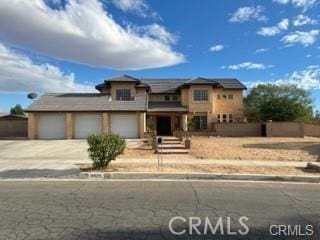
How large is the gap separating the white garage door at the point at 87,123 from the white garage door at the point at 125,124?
1.28 meters

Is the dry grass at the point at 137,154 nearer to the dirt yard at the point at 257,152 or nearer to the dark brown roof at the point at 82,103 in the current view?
the dirt yard at the point at 257,152

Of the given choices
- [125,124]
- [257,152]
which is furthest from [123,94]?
[257,152]

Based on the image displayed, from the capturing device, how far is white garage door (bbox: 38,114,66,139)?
114 ft

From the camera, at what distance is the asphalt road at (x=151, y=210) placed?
5602mm

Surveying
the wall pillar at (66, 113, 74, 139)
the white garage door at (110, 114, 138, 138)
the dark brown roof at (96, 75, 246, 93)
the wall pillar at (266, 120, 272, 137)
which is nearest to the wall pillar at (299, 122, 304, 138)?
the wall pillar at (266, 120, 272, 137)

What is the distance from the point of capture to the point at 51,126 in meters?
35.2

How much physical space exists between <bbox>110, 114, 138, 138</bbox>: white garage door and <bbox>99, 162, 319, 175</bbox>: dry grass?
820 inches

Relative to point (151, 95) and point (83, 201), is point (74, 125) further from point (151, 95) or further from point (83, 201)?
point (83, 201)

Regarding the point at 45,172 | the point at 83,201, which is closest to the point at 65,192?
the point at 83,201

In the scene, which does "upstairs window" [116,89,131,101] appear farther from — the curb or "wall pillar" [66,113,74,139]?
the curb

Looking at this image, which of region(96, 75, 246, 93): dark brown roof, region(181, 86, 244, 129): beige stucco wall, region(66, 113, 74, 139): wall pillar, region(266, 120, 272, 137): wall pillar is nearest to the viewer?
region(66, 113, 74, 139): wall pillar

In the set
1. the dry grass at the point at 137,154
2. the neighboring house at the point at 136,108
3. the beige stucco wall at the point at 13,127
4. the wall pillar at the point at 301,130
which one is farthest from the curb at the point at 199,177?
the wall pillar at the point at 301,130

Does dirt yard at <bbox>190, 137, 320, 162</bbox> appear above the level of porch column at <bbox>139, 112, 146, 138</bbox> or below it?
below

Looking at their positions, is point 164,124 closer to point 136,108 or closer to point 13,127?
point 136,108
